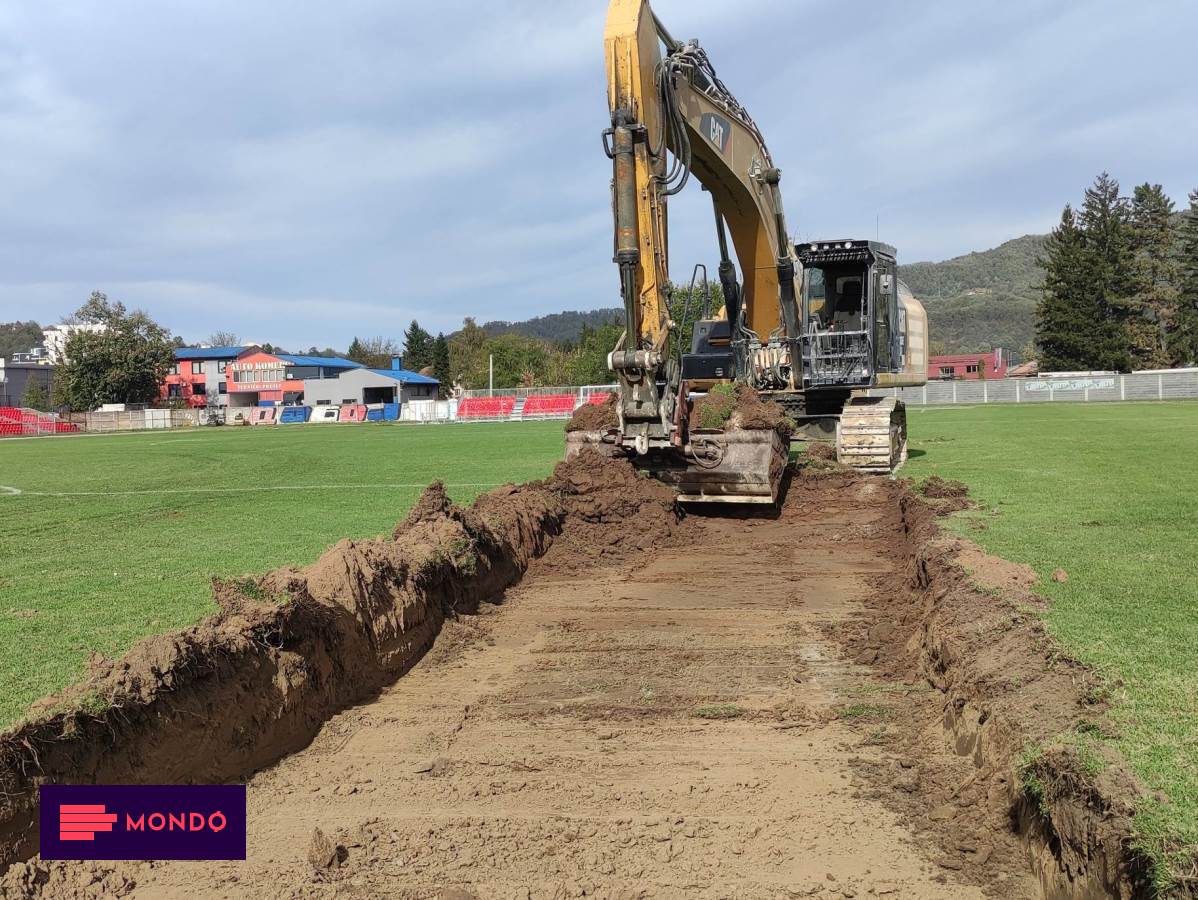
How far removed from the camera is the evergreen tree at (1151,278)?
7250cm

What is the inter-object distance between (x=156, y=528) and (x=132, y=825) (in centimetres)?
796

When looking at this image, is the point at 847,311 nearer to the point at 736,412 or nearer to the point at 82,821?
the point at 736,412

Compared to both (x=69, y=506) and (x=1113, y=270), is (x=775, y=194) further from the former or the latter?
(x=1113, y=270)

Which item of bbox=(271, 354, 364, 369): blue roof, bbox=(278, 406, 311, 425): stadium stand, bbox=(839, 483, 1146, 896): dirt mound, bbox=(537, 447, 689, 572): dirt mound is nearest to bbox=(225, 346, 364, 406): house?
bbox=(271, 354, 364, 369): blue roof

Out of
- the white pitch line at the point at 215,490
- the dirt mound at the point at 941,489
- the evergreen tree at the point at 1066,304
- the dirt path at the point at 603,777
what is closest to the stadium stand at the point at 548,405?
the evergreen tree at the point at 1066,304

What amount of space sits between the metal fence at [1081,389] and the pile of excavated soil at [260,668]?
50346mm

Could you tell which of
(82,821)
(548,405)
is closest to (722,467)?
(82,821)

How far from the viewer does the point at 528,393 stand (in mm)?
67812

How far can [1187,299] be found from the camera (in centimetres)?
7269

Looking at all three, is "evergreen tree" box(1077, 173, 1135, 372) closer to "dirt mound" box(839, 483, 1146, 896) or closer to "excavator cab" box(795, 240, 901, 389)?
"excavator cab" box(795, 240, 901, 389)

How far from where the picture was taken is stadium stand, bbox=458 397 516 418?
2346 inches

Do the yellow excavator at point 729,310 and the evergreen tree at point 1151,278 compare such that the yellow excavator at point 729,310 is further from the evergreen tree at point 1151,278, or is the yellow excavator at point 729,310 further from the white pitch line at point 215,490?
the evergreen tree at point 1151,278

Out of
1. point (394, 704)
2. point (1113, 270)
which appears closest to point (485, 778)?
point (394, 704)

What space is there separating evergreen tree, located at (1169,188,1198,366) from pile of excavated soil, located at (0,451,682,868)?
77133mm
